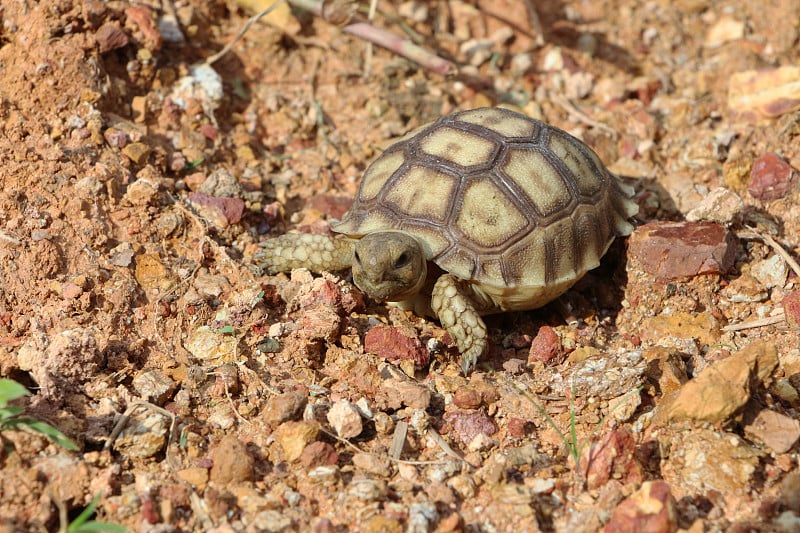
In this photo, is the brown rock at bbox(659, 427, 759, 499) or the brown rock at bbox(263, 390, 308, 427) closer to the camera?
the brown rock at bbox(659, 427, 759, 499)

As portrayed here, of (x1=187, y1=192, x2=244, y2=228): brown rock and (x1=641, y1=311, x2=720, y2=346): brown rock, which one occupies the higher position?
(x1=187, y1=192, x2=244, y2=228): brown rock

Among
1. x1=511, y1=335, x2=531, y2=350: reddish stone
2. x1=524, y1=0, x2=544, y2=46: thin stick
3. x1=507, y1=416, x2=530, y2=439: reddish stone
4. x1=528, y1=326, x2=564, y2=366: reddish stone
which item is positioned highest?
x1=524, y1=0, x2=544, y2=46: thin stick

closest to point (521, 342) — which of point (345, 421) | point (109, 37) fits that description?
point (345, 421)

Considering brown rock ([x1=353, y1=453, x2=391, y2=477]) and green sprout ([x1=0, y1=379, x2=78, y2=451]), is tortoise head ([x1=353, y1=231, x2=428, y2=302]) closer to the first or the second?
brown rock ([x1=353, y1=453, x2=391, y2=477])

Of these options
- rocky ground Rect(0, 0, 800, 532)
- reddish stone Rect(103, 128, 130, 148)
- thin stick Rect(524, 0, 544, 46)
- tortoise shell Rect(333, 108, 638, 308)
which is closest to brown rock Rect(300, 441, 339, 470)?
rocky ground Rect(0, 0, 800, 532)

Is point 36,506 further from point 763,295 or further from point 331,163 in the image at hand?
point 763,295

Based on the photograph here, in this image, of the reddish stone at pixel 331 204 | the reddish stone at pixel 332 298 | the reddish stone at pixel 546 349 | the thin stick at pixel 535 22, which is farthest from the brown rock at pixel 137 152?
the thin stick at pixel 535 22

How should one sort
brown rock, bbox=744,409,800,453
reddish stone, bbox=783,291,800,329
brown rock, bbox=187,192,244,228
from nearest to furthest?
brown rock, bbox=744,409,800,453 < reddish stone, bbox=783,291,800,329 < brown rock, bbox=187,192,244,228
